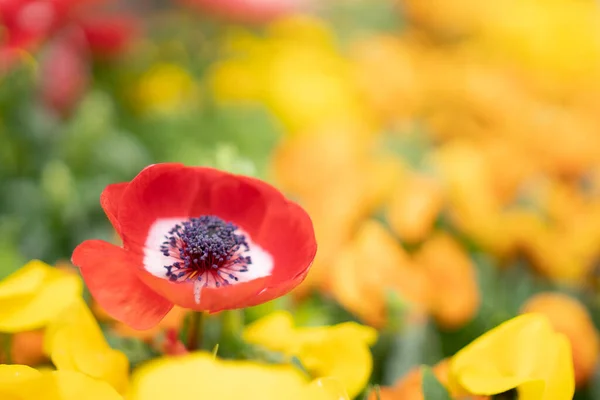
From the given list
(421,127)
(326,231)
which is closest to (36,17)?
(326,231)

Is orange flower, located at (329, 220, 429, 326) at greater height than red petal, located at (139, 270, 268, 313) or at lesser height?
lesser

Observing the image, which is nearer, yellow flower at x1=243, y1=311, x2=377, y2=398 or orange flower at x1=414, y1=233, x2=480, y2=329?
yellow flower at x1=243, y1=311, x2=377, y2=398

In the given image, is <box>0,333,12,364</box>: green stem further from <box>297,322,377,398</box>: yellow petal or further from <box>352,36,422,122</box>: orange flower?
<box>352,36,422,122</box>: orange flower

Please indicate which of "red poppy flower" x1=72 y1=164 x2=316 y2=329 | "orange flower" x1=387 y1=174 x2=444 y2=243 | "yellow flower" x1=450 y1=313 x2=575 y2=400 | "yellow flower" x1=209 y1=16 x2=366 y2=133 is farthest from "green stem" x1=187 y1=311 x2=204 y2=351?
"yellow flower" x1=209 y1=16 x2=366 y2=133

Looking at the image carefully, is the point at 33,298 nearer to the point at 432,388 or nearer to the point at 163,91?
the point at 432,388

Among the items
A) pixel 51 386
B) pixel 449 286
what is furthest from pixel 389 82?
pixel 51 386

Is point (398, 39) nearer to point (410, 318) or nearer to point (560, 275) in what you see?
point (560, 275)

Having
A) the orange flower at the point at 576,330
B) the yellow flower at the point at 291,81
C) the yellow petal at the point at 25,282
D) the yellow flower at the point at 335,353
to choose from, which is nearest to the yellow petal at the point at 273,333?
the yellow flower at the point at 335,353
